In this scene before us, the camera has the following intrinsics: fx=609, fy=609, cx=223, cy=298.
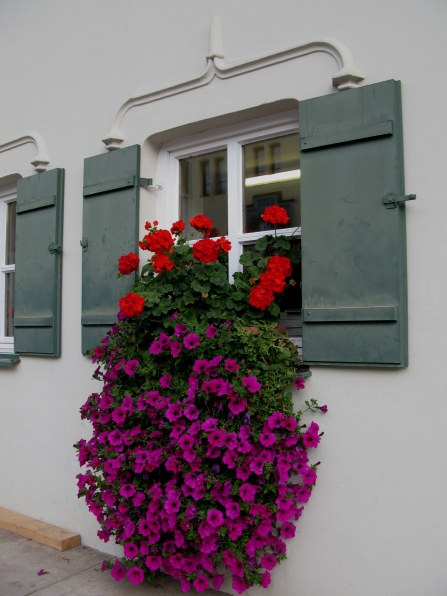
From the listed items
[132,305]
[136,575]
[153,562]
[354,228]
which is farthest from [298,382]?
[136,575]

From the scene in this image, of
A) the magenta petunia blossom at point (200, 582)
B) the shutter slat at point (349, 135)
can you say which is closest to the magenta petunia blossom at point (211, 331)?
the shutter slat at point (349, 135)

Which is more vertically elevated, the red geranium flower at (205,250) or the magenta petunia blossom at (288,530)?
the red geranium flower at (205,250)

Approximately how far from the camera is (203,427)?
2.75 m

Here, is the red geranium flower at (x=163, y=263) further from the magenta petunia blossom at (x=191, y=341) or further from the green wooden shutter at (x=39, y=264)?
the green wooden shutter at (x=39, y=264)

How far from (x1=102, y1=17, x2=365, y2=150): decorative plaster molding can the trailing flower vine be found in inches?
28.7

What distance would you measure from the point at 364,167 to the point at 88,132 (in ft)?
6.63

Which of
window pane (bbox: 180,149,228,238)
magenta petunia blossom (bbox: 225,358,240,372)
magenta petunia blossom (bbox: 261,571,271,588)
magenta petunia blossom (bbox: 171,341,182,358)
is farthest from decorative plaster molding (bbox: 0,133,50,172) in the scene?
magenta petunia blossom (bbox: 261,571,271,588)

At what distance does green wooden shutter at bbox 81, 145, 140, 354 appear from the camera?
3.61 m

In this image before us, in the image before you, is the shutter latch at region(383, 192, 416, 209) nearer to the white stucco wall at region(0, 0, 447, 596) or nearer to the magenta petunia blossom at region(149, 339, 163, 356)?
the white stucco wall at region(0, 0, 447, 596)

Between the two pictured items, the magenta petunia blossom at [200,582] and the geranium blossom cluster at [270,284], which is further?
the geranium blossom cluster at [270,284]

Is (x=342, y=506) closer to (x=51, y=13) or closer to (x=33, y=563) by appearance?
(x=33, y=563)

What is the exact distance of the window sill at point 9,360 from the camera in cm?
433

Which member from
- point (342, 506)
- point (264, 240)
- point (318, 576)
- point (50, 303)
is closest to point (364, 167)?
point (264, 240)

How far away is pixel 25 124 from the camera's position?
4.44m
